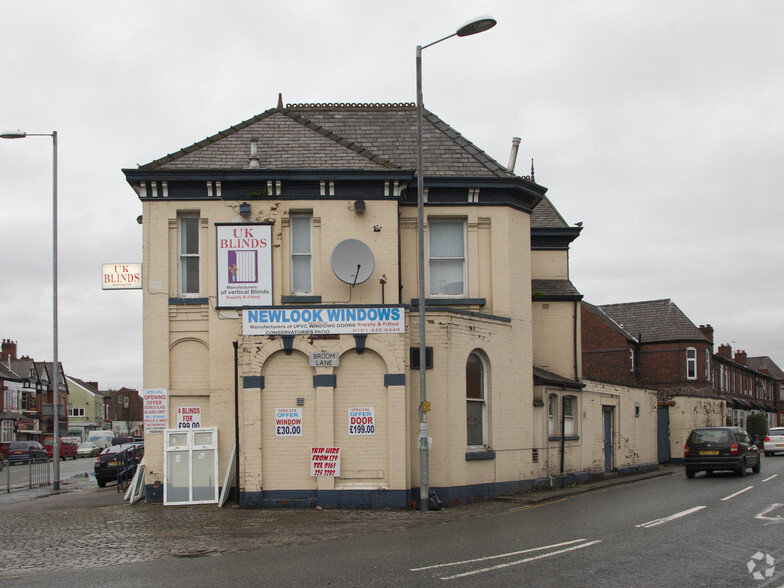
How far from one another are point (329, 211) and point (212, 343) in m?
4.06

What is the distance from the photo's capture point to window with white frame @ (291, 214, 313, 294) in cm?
1931

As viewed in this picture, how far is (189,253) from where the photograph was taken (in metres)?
19.5

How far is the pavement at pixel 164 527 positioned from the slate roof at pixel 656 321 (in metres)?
32.4

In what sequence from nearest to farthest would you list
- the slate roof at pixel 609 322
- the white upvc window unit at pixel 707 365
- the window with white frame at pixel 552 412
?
1. the window with white frame at pixel 552 412
2. the slate roof at pixel 609 322
3. the white upvc window unit at pixel 707 365

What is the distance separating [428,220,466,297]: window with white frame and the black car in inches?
419

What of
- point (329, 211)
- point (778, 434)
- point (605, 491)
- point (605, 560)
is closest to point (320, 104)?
point (329, 211)

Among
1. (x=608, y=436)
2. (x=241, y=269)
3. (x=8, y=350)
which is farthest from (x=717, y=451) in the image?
(x=8, y=350)

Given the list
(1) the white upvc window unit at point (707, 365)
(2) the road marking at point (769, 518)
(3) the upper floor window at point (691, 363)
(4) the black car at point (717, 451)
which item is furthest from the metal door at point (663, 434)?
(2) the road marking at point (769, 518)

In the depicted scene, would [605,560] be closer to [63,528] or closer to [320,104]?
[63,528]

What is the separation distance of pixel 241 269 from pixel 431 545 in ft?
29.8

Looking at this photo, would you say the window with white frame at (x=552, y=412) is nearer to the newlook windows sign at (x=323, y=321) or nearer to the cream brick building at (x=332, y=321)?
the cream brick building at (x=332, y=321)

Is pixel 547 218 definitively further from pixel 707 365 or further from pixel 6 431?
pixel 6 431

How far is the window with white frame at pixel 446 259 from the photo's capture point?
2031 centimetres

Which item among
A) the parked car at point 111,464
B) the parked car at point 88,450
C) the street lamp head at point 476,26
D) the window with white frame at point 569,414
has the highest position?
the street lamp head at point 476,26
